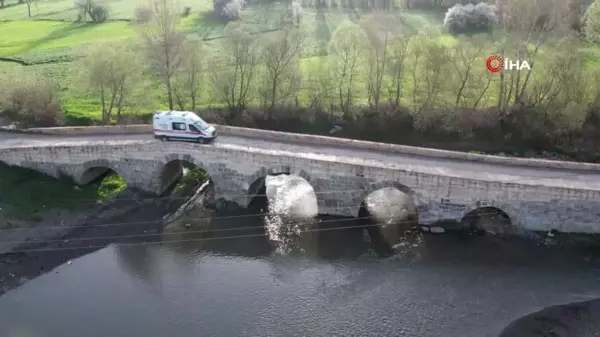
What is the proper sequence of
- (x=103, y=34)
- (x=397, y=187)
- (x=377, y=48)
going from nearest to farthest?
(x=397, y=187)
(x=377, y=48)
(x=103, y=34)

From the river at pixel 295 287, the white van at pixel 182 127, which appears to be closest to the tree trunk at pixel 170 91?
the white van at pixel 182 127

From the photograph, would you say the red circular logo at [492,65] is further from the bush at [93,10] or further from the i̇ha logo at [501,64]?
the bush at [93,10]

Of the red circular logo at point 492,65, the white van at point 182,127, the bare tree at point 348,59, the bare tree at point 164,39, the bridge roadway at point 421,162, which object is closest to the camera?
the bridge roadway at point 421,162

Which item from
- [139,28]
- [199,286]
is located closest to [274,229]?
[199,286]

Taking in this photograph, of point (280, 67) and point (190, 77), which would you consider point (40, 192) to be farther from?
point (280, 67)

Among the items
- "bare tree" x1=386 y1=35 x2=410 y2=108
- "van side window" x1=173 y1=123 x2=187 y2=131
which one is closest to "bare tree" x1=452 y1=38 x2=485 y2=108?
"bare tree" x1=386 y1=35 x2=410 y2=108

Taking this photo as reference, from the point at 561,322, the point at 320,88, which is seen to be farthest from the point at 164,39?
the point at 561,322

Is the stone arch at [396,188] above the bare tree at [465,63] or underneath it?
underneath
